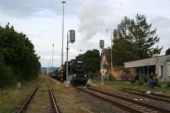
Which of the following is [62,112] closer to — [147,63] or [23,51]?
[23,51]

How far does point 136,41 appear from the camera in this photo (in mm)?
113375

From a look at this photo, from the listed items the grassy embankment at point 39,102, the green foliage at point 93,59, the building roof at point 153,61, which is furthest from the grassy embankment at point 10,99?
the green foliage at point 93,59

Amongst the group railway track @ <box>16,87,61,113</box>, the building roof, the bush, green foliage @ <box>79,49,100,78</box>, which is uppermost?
green foliage @ <box>79,49,100,78</box>

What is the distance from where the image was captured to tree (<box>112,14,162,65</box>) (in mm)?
110188

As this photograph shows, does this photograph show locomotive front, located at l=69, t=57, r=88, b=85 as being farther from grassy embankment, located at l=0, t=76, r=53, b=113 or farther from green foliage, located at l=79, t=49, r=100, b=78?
green foliage, located at l=79, t=49, r=100, b=78

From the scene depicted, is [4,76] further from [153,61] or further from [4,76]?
[153,61]

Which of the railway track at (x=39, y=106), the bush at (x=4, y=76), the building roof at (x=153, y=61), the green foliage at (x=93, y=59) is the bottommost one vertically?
the railway track at (x=39, y=106)

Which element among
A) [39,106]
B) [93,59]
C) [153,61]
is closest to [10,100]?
[39,106]

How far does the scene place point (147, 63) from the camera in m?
76.4

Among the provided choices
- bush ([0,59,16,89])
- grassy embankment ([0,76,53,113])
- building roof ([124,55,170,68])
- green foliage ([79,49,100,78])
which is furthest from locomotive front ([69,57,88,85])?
green foliage ([79,49,100,78])

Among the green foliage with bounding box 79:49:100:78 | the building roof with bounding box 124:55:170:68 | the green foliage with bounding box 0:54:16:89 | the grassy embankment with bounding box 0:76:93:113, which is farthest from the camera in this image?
the green foliage with bounding box 79:49:100:78

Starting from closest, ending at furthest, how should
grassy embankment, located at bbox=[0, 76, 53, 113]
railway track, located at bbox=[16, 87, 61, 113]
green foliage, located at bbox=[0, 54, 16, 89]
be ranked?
1. railway track, located at bbox=[16, 87, 61, 113]
2. grassy embankment, located at bbox=[0, 76, 53, 113]
3. green foliage, located at bbox=[0, 54, 16, 89]

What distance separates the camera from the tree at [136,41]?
→ 110 m

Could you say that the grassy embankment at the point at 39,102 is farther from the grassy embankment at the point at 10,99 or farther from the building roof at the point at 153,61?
the building roof at the point at 153,61
